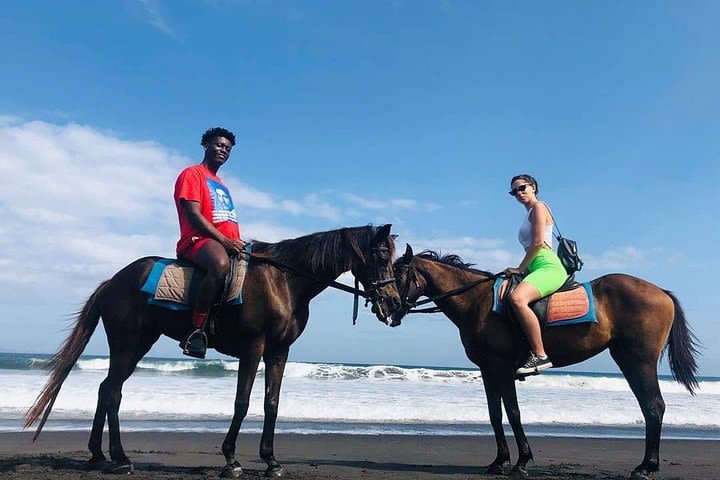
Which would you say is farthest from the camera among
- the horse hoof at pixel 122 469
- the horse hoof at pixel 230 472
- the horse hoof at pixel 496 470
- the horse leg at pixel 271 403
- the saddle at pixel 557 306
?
the horse hoof at pixel 496 470

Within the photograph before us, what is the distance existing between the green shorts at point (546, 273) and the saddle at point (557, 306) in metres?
0.10

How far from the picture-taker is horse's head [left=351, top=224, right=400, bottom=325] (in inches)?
193

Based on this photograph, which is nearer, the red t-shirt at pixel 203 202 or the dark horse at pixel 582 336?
the red t-shirt at pixel 203 202

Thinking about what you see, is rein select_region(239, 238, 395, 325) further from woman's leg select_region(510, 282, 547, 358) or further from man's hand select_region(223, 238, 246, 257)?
woman's leg select_region(510, 282, 547, 358)

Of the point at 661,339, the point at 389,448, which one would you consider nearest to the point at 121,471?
the point at 389,448

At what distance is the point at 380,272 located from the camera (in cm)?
497

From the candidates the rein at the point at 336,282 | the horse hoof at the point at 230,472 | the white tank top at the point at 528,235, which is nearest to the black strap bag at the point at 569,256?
the white tank top at the point at 528,235

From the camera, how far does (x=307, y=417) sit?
35.8 ft

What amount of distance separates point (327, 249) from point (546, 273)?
2120 millimetres

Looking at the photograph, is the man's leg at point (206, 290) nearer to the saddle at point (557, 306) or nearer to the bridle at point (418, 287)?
the bridle at point (418, 287)

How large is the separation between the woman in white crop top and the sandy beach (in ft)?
4.06

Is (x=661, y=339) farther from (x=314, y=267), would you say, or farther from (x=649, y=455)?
(x=314, y=267)

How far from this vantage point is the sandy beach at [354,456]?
5.15 m

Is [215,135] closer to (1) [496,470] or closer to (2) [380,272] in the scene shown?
(2) [380,272]
